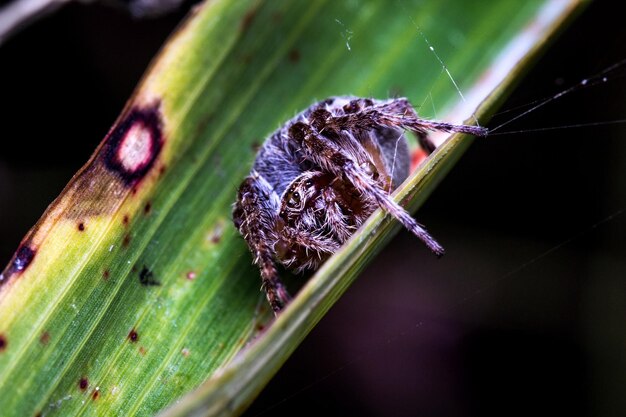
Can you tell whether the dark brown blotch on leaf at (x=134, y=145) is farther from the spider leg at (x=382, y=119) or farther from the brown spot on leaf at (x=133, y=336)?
the spider leg at (x=382, y=119)

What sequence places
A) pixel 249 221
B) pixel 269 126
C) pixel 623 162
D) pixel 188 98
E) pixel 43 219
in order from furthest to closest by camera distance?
pixel 623 162, pixel 269 126, pixel 188 98, pixel 249 221, pixel 43 219

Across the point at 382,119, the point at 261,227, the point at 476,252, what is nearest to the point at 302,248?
the point at 261,227

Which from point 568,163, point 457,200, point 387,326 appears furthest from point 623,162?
point 387,326

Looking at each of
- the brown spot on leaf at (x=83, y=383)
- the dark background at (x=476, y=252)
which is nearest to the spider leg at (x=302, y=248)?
the brown spot on leaf at (x=83, y=383)

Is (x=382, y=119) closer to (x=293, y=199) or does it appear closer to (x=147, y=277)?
(x=293, y=199)

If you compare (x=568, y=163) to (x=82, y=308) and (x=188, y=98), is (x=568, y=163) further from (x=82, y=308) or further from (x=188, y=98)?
(x=82, y=308)
